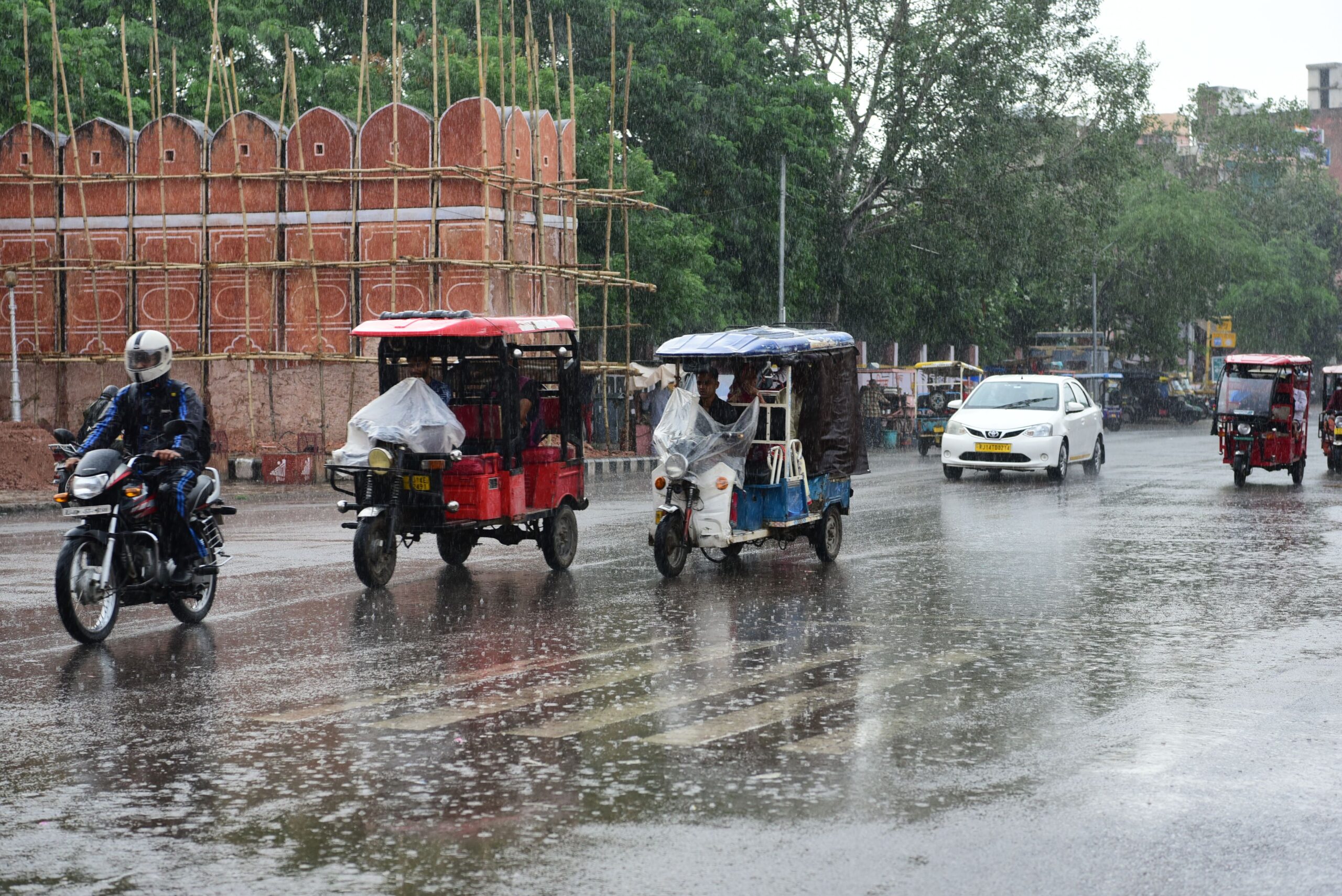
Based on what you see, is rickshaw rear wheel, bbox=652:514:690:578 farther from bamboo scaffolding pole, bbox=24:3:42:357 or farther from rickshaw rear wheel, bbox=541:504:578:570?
bamboo scaffolding pole, bbox=24:3:42:357

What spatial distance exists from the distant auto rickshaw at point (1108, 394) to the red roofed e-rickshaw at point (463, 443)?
4282cm

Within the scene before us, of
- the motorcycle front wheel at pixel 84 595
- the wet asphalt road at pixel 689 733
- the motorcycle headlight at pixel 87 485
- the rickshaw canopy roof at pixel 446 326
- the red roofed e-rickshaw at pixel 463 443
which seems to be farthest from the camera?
the rickshaw canopy roof at pixel 446 326

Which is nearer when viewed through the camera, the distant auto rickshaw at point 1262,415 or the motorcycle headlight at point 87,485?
the motorcycle headlight at point 87,485

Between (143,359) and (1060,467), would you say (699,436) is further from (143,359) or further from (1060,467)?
(1060,467)

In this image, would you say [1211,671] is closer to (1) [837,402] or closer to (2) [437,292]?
(1) [837,402]

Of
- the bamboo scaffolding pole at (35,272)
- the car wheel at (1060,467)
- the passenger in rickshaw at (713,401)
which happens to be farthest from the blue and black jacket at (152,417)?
the bamboo scaffolding pole at (35,272)

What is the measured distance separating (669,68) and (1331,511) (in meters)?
24.9

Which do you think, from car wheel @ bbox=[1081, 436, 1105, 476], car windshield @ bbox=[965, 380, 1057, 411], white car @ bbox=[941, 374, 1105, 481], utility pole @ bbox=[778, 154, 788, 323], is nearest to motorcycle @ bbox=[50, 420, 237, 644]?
white car @ bbox=[941, 374, 1105, 481]

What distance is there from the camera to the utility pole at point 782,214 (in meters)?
40.3

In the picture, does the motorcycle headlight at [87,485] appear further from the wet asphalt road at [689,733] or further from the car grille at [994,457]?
the car grille at [994,457]

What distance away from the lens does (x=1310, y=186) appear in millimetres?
94562

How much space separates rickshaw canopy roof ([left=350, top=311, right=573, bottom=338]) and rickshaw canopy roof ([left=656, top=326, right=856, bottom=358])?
1062 mm

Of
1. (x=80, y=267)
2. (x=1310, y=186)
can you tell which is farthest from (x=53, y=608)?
(x=1310, y=186)

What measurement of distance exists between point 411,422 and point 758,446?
9.30 feet
